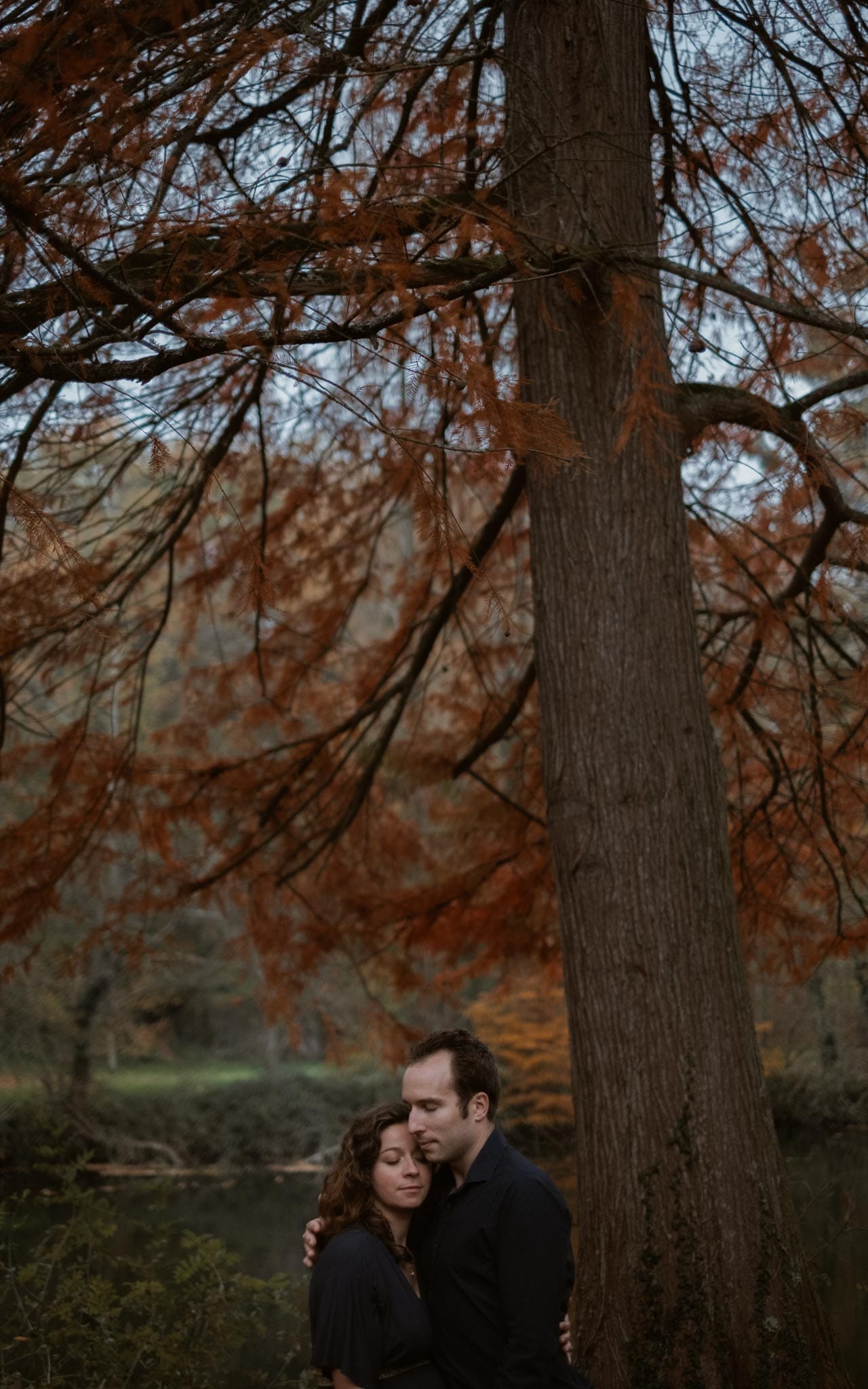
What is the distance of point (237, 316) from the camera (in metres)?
3.36

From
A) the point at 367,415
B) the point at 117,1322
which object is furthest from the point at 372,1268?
the point at 367,415

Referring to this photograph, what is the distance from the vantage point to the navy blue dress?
2760 millimetres

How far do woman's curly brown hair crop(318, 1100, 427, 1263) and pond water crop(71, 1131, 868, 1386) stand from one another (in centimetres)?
331

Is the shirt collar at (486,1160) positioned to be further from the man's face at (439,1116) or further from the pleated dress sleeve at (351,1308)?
the pleated dress sleeve at (351,1308)

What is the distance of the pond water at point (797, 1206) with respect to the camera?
7.21 m

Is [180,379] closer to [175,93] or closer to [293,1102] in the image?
[175,93]

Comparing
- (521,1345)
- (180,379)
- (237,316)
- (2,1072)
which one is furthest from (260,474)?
(2,1072)

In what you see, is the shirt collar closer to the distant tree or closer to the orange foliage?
the orange foliage

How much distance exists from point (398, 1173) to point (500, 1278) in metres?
0.38

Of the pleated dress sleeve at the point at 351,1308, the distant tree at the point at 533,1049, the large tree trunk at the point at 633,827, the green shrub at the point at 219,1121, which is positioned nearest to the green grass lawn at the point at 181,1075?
the green shrub at the point at 219,1121

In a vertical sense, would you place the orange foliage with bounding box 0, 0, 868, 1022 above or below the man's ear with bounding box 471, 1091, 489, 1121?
above

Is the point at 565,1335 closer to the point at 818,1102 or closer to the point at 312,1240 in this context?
the point at 312,1240

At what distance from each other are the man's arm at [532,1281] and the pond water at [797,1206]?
328 cm

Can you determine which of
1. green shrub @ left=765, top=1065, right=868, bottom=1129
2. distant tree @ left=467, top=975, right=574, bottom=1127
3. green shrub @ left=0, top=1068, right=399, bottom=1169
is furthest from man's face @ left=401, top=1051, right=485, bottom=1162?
green shrub @ left=0, top=1068, right=399, bottom=1169
